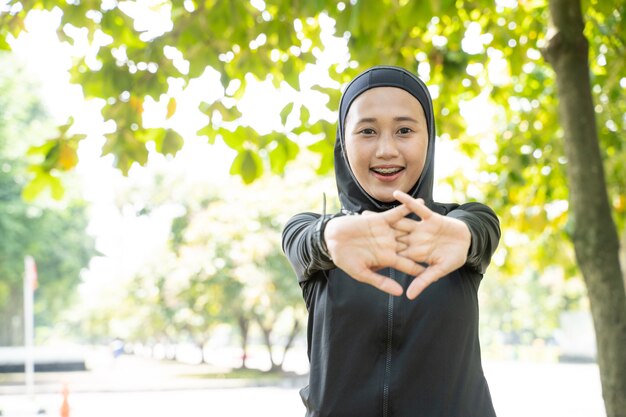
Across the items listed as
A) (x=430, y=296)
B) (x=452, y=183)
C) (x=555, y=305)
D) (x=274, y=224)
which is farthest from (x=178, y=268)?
(x=555, y=305)

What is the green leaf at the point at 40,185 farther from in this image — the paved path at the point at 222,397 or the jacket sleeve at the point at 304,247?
the paved path at the point at 222,397

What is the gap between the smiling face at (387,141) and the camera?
2.11 meters

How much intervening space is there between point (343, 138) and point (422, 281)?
64 centimetres

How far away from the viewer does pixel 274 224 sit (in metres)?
22.0

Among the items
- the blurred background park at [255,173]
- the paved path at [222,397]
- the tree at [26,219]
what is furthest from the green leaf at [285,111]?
the tree at [26,219]

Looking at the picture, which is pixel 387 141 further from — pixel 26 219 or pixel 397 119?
pixel 26 219

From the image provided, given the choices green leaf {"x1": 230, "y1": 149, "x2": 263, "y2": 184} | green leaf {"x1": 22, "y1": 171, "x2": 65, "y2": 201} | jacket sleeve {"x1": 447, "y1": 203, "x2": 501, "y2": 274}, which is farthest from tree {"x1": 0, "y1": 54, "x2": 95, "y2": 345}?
jacket sleeve {"x1": 447, "y1": 203, "x2": 501, "y2": 274}

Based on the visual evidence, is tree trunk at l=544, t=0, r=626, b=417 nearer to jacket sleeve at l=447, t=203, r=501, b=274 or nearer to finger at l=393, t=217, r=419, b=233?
jacket sleeve at l=447, t=203, r=501, b=274

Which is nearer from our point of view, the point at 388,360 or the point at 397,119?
the point at 388,360

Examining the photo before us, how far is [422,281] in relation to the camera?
1727mm

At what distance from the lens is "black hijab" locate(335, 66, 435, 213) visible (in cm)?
215

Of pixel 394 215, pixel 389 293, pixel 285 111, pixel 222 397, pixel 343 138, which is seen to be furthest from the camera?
pixel 222 397

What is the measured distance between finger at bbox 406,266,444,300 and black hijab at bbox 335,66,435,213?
0.42m

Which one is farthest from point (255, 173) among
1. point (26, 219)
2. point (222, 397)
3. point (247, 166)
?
point (26, 219)
